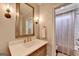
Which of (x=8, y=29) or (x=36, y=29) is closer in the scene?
(x=8, y=29)

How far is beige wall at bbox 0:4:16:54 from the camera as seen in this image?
4.09ft

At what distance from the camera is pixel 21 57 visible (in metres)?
1.31

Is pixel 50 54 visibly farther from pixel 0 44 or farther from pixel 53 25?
pixel 0 44

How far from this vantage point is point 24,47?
1.34 m

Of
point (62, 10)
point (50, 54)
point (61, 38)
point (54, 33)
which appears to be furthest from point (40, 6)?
point (50, 54)

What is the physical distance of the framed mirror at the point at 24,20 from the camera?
130 cm

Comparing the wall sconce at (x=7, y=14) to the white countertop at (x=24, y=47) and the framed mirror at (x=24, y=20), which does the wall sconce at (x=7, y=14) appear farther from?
the white countertop at (x=24, y=47)

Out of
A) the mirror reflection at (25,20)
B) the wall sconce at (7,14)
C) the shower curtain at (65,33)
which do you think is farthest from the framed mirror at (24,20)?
the shower curtain at (65,33)

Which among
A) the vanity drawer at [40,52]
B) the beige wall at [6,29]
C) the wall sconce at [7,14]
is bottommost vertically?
the vanity drawer at [40,52]

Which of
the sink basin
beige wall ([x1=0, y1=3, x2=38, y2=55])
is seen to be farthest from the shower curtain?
beige wall ([x1=0, y1=3, x2=38, y2=55])

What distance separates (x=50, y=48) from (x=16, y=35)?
0.51 meters

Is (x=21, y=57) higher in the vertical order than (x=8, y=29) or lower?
lower

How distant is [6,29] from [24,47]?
34 centimetres

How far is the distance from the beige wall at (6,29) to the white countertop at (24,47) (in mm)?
71
